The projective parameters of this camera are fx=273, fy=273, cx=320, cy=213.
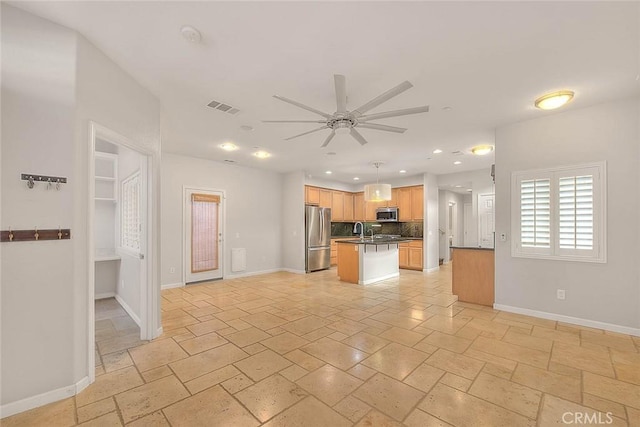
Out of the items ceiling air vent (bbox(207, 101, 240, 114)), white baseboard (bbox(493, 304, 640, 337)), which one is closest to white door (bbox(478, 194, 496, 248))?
white baseboard (bbox(493, 304, 640, 337))

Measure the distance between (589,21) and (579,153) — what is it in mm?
2124

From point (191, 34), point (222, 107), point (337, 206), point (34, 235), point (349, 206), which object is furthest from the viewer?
point (349, 206)

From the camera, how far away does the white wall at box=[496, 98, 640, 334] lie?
3172 millimetres

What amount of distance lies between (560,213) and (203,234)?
20.8 ft

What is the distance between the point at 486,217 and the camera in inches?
298

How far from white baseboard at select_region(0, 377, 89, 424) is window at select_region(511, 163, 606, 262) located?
200 inches

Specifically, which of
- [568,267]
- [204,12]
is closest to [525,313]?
[568,267]

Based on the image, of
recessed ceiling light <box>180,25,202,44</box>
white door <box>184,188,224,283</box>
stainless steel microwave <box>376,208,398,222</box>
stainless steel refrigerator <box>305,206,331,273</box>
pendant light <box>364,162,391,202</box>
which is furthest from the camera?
stainless steel microwave <box>376,208,398,222</box>

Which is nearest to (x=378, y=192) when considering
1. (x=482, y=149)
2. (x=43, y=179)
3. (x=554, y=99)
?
(x=482, y=149)

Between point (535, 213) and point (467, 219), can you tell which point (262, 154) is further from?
point (467, 219)

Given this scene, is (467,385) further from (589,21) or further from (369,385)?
(589,21)

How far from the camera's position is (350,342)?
3.01 m

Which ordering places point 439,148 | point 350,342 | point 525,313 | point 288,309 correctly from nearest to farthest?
point 350,342
point 525,313
point 288,309
point 439,148

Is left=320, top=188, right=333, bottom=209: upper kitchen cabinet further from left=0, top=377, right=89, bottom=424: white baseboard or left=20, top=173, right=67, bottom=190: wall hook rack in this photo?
left=0, top=377, right=89, bottom=424: white baseboard
